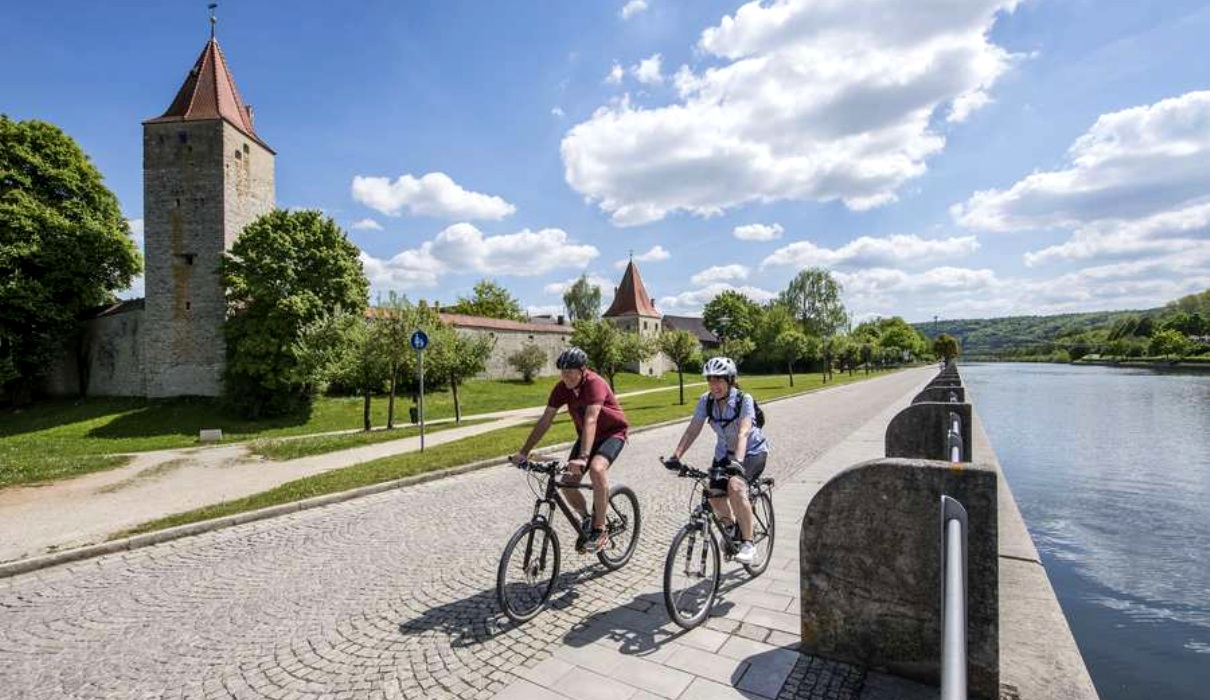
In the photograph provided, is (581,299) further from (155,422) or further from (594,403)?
(594,403)

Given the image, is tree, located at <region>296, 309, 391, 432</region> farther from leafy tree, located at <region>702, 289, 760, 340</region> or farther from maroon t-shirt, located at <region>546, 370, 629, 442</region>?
leafy tree, located at <region>702, 289, 760, 340</region>

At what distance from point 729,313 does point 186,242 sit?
213ft

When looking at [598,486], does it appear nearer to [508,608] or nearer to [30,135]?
[508,608]

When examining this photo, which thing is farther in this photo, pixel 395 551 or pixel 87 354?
pixel 87 354

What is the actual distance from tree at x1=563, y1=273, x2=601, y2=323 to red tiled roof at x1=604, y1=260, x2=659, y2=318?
4655 millimetres

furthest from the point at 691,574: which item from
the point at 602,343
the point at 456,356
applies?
the point at 602,343

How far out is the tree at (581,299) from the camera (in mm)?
72188

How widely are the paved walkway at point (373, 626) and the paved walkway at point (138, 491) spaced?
1.55 meters

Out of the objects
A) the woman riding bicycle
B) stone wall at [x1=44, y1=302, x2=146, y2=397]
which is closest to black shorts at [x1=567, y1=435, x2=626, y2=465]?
the woman riding bicycle

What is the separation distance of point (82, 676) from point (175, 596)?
139cm

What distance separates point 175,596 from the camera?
5.07 m

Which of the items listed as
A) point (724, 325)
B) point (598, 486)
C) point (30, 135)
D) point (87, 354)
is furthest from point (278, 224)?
point (724, 325)

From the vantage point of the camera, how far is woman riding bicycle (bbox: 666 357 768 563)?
13.9 ft

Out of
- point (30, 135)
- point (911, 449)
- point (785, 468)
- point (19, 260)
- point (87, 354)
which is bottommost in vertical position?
point (785, 468)
